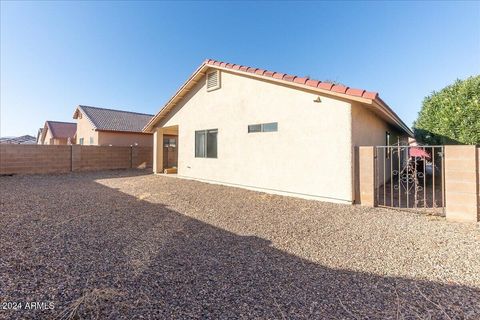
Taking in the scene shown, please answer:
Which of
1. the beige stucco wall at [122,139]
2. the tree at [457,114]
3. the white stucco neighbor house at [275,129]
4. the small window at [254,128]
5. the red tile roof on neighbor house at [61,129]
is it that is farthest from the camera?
the red tile roof on neighbor house at [61,129]

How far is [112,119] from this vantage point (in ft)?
74.8

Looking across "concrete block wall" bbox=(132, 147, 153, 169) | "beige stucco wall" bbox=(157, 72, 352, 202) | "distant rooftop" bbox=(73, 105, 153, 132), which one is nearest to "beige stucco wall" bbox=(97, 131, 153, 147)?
"distant rooftop" bbox=(73, 105, 153, 132)

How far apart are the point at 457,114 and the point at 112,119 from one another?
26.4 meters

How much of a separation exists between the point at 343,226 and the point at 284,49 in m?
16.0

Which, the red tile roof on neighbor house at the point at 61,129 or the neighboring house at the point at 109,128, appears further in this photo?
the red tile roof on neighbor house at the point at 61,129

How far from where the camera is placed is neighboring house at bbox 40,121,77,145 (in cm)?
2892

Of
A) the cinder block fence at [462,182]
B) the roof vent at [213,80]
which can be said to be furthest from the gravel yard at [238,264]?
the roof vent at [213,80]

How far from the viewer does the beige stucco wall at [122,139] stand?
66.8ft

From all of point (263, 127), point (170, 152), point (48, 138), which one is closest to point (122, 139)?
point (170, 152)

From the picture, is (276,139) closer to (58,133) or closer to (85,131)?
(85,131)

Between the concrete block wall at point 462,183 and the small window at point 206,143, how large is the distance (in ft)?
27.5

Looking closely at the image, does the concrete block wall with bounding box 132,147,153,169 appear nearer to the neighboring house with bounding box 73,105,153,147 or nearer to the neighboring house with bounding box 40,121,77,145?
the neighboring house with bounding box 73,105,153,147

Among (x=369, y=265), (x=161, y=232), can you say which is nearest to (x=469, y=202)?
(x=369, y=265)

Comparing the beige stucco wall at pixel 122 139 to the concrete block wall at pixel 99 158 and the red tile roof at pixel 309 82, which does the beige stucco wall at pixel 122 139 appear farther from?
the red tile roof at pixel 309 82
